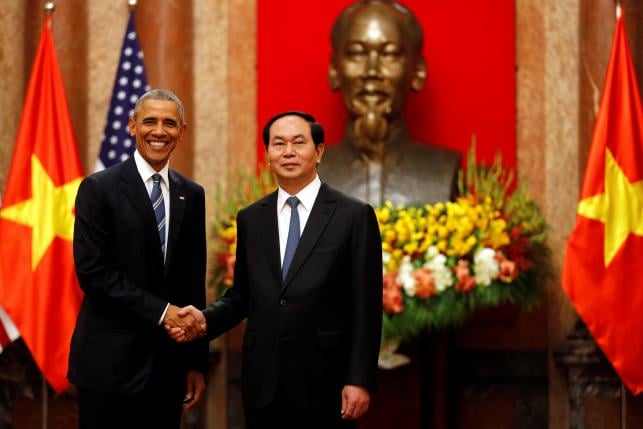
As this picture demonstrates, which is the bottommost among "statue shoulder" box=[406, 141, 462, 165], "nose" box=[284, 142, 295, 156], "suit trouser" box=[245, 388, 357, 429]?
"suit trouser" box=[245, 388, 357, 429]

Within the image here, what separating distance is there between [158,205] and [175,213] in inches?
2.3

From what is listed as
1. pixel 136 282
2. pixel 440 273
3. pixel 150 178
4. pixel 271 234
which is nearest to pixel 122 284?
pixel 136 282

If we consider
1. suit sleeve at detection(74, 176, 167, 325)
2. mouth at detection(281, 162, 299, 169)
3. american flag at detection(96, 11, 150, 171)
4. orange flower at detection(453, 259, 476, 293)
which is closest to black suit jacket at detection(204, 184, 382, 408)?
mouth at detection(281, 162, 299, 169)

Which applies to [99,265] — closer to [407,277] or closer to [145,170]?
[145,170]

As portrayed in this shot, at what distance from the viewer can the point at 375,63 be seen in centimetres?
607

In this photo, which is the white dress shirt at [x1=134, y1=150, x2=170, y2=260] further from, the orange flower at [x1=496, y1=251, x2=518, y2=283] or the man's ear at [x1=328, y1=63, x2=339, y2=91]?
the man's ear at [x1=328, y1=63, x2=339, y2=91]

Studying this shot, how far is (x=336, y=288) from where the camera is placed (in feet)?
12.1

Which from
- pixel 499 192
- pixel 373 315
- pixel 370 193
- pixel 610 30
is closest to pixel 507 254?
pixel 499 192

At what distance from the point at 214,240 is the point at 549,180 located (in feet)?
6.20

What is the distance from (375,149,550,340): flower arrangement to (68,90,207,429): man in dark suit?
189 centimetres

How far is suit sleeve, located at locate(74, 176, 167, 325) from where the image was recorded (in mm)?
3604

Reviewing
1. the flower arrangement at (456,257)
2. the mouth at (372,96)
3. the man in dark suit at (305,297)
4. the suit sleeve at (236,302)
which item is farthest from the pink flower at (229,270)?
the man in dark suit at (305,297)

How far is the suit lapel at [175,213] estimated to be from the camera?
373 centimetres

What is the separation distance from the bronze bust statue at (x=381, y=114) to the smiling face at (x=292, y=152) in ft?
7.43
